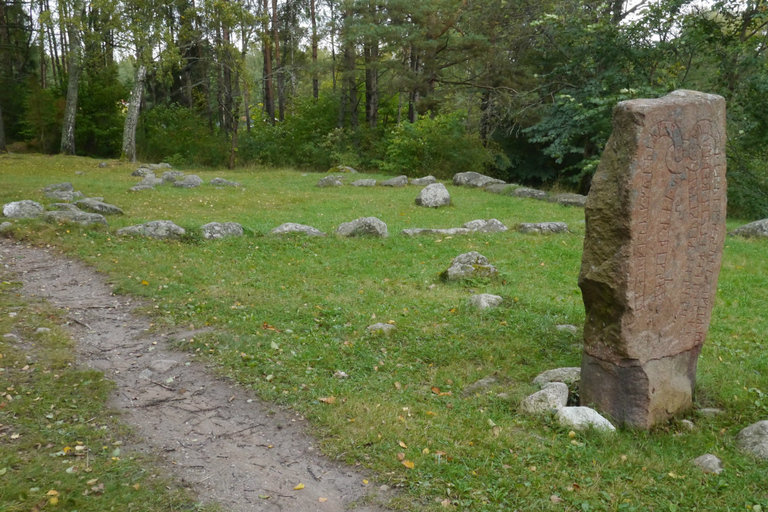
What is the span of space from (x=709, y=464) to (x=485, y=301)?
3.85 meters

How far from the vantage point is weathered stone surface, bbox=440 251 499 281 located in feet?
30.7

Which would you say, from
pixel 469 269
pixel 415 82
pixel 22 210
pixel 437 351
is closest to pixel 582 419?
pixel 437 351

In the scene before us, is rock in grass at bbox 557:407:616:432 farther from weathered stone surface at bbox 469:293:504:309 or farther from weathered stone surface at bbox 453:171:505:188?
weathered stone surface at bbox 453:171:505:188

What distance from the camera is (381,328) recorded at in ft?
23.5

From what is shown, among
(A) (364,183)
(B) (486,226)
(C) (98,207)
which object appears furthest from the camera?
(A) (364,183)

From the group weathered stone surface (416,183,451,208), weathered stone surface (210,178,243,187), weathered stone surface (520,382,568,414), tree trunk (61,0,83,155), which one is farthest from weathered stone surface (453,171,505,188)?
weathered stone surface (520,382,568,414)

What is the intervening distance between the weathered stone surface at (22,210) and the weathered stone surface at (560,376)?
10715 mm

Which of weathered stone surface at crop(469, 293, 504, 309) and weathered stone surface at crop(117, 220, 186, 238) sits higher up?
weathered stone surface at crop(117, 220, 186, 238)

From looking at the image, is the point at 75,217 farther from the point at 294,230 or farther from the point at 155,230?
the point at 294,230

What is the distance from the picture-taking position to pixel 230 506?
4.08 metres

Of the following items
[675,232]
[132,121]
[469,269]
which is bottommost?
[469,269]

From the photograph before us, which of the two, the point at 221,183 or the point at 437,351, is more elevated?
the point at 221,183

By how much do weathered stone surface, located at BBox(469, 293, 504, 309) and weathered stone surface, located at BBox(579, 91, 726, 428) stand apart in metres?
2.72

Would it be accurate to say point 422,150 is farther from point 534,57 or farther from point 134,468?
point 134,468
